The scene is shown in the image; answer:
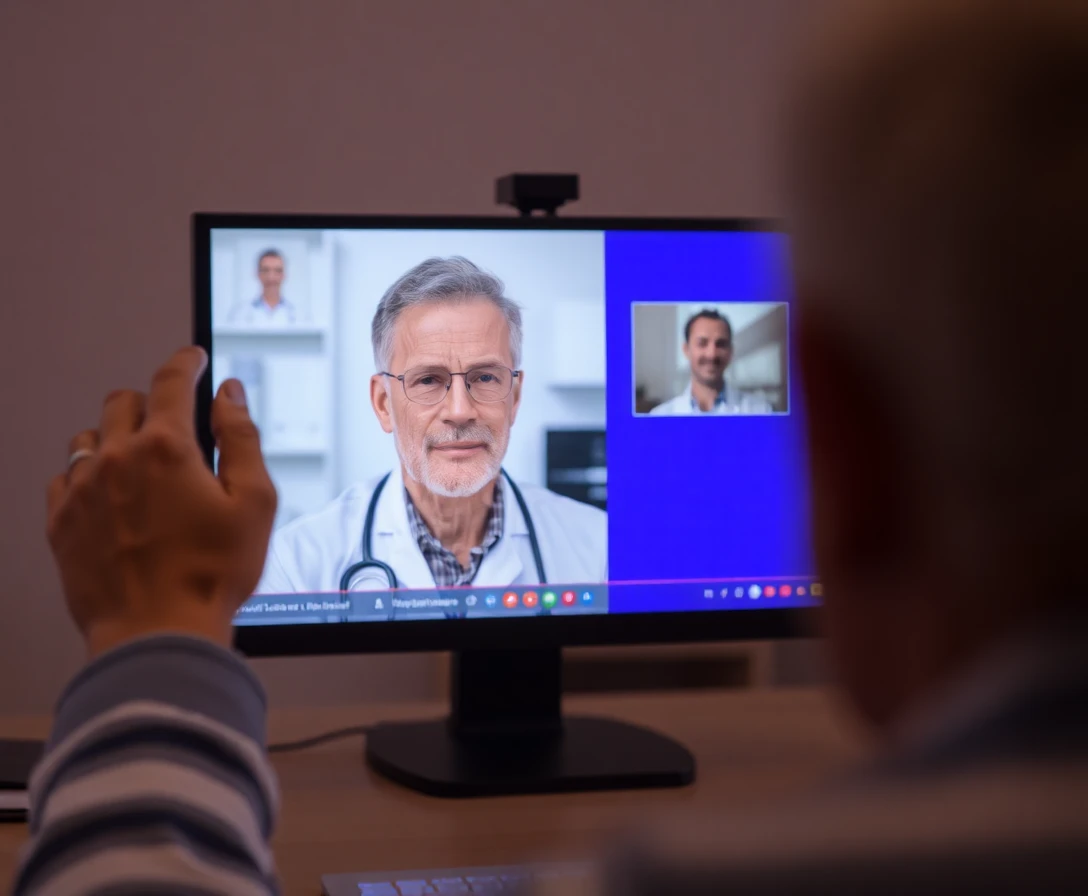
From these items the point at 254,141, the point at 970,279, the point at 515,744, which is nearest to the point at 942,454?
the point at 970,279

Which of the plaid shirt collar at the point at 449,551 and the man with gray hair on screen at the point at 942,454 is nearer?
the man with gray hair on screen at the point at 942,454

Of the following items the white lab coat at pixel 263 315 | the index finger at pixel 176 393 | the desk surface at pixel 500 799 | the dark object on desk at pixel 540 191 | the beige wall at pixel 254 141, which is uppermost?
the beige wall at pixel 254 141

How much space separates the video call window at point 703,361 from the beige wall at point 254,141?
1693mm

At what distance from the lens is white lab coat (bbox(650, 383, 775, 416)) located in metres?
1.18

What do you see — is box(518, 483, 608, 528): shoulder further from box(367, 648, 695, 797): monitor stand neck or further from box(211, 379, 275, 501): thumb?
box(211, 379, 275, 501): thumb

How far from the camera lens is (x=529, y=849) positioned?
0.98 metres

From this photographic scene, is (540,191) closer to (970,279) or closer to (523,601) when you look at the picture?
(523,601)

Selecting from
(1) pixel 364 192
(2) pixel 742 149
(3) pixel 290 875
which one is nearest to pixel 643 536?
(3) pixel 290 875

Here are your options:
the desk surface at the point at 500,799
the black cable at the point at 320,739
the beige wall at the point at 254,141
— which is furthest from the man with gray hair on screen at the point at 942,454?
the beige wall at the point at 254,141

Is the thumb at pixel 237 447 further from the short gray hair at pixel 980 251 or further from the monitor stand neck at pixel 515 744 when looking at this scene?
the monitor stand neck at pixel 515 744

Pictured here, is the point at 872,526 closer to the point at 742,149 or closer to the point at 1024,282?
the point at 1024,282

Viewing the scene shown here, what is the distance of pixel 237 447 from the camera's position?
61 centimetres

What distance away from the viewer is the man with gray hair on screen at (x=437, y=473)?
1.14 metres

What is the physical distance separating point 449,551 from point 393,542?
0.05 m
